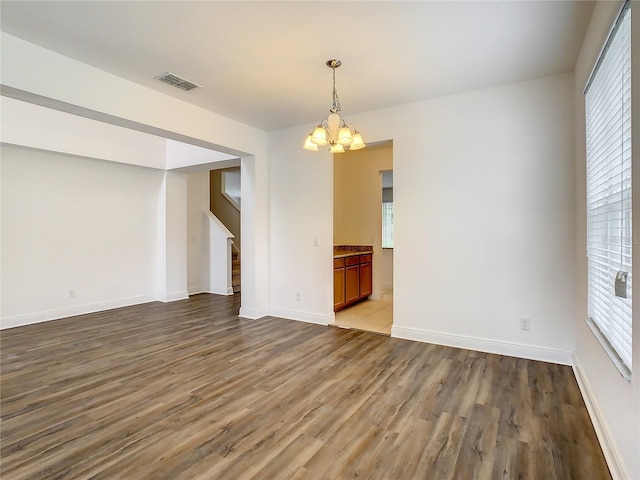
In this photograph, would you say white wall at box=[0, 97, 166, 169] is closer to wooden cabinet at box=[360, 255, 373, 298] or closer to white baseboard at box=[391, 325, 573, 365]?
wooden cabinet at box=[360, 255, 373, 298]

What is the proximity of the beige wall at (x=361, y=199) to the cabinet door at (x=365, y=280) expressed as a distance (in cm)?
14

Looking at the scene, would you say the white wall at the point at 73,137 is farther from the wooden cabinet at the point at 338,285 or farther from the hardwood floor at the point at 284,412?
the wooden cabinet at the point at 338,285

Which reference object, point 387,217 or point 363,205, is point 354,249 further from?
point 387,217

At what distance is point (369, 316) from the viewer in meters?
4.99

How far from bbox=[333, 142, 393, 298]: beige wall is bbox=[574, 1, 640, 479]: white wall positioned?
339 cm

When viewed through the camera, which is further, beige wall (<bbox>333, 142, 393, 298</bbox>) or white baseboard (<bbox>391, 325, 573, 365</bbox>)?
beige wall (<bbox>333, 142, 393, 298</bbox>)

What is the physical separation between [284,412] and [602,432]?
193 cm

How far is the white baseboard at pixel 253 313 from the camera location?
490 cm

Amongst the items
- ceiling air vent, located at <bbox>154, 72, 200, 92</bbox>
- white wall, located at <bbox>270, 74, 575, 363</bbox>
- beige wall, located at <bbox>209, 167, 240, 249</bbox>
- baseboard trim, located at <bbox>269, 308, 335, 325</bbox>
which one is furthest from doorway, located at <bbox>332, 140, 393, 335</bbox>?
beige wall, located at <bbox>209, 167, 240, 249</bbox>

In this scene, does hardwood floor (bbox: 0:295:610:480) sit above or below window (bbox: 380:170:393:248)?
below

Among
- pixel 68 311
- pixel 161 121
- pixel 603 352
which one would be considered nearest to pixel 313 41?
pixel 161 121

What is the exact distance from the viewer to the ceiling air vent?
3.18m

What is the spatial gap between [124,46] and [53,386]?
9.18 ft

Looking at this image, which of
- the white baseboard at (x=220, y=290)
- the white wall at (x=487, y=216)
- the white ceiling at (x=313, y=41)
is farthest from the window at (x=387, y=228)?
the white ceiling at (x=313, y=41)
